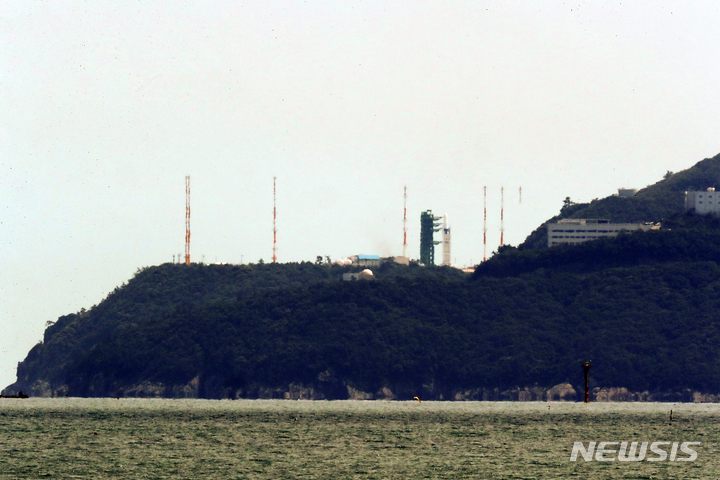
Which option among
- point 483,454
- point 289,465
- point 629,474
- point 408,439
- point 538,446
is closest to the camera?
point 629,474

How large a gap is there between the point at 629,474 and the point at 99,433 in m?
92.0

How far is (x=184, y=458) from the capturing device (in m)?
150

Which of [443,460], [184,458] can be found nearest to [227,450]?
[184,458]

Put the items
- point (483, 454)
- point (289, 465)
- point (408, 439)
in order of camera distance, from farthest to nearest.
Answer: point (408, 439)
point (483, 454)
point (289, 465)

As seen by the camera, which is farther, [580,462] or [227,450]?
[227,450]

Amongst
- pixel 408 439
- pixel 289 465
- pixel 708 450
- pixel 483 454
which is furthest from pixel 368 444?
pixel 708 450

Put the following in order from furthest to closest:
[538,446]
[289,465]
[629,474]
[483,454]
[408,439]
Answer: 1. [408,439]
2. [538,446]
3. [483,454]
4. [289,465]
5. [629,474]

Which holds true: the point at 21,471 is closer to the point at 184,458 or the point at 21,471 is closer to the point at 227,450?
the point at 184,458

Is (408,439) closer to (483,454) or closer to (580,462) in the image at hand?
(483,454)

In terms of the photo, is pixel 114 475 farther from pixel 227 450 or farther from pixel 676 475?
pixel 676 475

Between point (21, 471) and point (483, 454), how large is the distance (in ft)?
184

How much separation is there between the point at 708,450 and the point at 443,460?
125 feet

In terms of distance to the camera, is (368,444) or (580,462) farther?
(368,444)

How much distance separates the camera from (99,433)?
19300 cm
